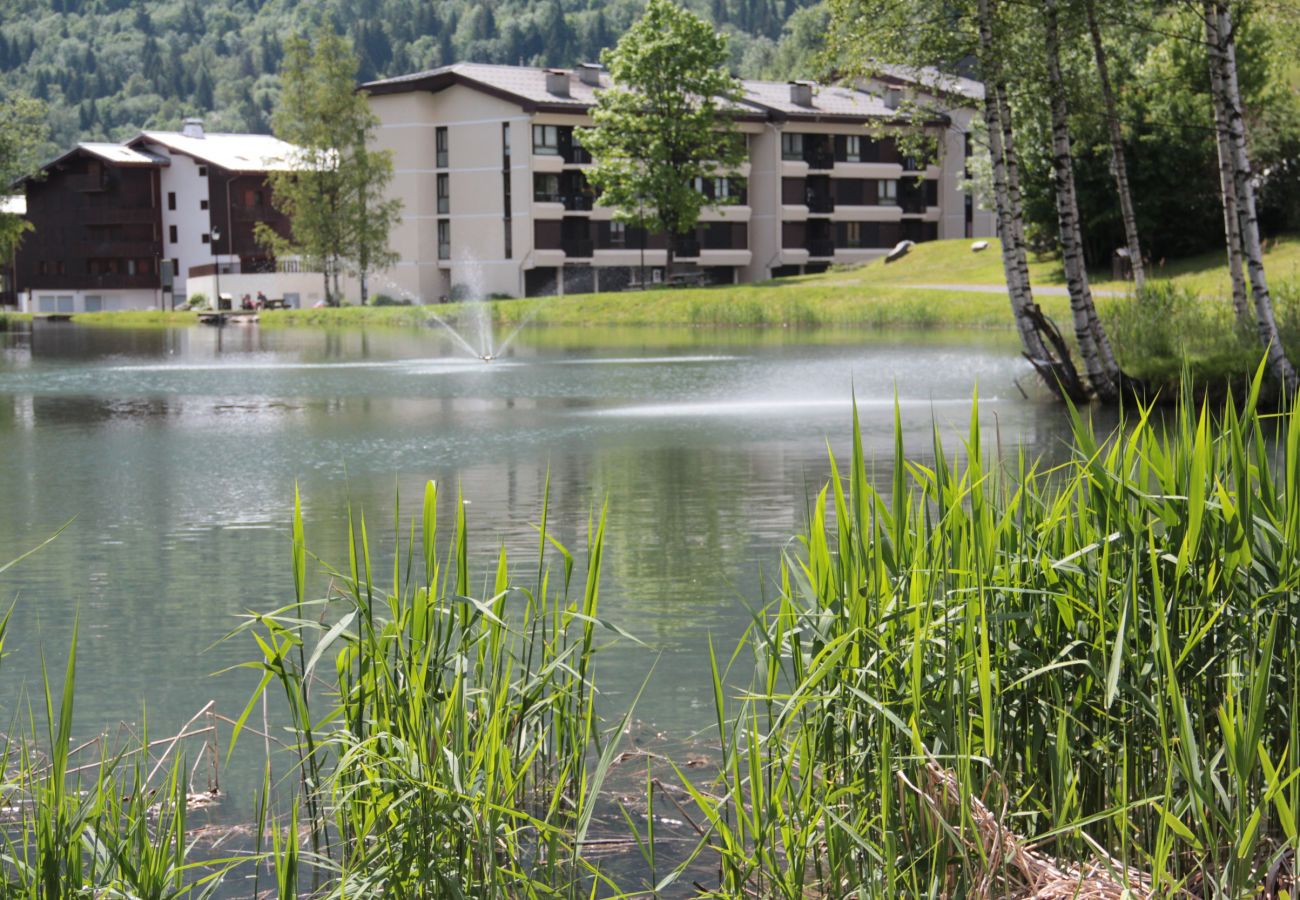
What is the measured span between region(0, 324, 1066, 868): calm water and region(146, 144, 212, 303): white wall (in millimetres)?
68682

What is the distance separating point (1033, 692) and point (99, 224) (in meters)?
112

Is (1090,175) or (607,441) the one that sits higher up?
(1090,175)

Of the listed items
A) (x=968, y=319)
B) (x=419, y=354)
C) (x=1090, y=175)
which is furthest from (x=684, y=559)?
(x=1090, y=175)

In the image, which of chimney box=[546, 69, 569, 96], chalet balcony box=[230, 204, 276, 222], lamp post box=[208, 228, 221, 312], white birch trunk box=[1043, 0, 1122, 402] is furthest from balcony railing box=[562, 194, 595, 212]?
white birch trunk box=[1043, 0, 1122, 402]

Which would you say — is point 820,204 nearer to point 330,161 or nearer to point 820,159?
point 820,159

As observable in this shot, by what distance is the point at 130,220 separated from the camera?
111m

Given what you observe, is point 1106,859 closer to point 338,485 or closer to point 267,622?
point 267,622

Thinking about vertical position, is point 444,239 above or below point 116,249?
below

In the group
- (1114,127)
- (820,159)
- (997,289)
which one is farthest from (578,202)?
(1114,127)

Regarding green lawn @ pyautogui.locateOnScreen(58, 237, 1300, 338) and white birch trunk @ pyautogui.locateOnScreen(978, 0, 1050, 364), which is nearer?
white birch trunk @ pyautogui.locateOnScreen(978, 0, 1050, 364)

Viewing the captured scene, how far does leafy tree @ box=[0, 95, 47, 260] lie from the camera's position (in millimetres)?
71875

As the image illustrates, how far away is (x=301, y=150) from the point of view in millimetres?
83750

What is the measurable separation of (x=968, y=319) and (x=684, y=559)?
40898mm

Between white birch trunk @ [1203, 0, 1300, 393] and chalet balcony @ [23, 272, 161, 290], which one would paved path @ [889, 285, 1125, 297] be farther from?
chalet balcony @ [23, 272, 161, 290]
